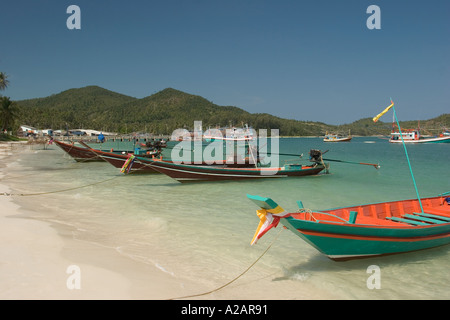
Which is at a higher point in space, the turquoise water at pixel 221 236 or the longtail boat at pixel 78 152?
the longtail boat at pixel 78 152

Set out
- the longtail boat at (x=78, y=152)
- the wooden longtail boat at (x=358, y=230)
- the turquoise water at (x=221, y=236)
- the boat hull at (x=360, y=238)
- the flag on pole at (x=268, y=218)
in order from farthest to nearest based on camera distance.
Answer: the longtail boat at (x=78, y=152) → the turquoise water at (x=221, y=236) → the boat hull at (x=360, y=238) → the wooden longtail boat at (x=358, y=230) → the flag on pole at (x=268, y=218)

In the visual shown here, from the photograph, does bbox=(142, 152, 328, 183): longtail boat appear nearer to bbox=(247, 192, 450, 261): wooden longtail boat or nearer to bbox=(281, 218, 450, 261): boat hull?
bbox=(247, 192, 450, 261): wooden longtail boat

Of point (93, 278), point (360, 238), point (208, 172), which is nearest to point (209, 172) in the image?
point (208, 172)

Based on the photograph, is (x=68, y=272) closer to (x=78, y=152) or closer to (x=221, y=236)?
(x=221, y=236)

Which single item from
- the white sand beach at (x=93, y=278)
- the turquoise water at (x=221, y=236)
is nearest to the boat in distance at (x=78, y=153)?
the turquoise water at (x=221, y=236)

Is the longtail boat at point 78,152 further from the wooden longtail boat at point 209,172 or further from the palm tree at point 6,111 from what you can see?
the palm tree at point 6,111

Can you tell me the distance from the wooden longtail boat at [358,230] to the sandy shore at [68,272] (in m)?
2.28

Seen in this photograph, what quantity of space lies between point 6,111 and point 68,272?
76.3 meters

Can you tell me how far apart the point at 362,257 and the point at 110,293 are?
17.5 ft

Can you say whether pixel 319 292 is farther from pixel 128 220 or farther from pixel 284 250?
pixel 128 220

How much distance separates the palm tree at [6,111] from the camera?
2576 inches

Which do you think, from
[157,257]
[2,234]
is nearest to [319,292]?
[157,257]

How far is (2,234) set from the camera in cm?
793

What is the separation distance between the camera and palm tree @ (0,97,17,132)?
65438 millimetres
